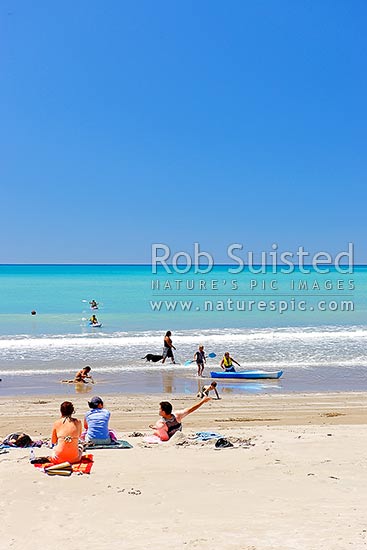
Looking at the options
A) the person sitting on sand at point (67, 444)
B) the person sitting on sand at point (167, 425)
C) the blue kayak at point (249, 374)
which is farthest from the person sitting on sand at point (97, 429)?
the blue kayak at point (249, 374)

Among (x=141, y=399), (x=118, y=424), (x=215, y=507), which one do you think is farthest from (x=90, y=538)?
(x=141, y=399)

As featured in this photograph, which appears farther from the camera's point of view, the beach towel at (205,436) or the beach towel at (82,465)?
the beach towel at (205,436)

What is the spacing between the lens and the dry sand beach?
A: 225 inches

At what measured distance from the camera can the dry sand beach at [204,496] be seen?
5.71m

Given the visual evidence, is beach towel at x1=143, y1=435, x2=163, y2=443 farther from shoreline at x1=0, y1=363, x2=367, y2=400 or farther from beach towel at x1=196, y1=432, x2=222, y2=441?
shoreline at x1=0, y1=363, x2=367, y2=400

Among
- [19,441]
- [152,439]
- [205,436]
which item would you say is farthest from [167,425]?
[19,441]

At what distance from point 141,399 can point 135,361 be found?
23.1ft

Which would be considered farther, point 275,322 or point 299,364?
point 275,322

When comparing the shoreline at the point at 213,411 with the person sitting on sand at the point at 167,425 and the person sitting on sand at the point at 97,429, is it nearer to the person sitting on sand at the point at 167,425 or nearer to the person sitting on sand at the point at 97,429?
the person sitting on sand at the point at 167,425

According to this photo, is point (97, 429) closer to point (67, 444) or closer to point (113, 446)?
point (113, 446)

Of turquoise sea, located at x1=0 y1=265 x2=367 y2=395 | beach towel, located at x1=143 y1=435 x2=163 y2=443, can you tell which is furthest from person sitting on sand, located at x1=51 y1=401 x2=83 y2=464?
turquoise sea, located at x1=0 y1=265 x2=367 y2=395

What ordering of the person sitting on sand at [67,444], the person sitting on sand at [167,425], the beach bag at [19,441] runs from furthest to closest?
the person sitting on sand at [167,425]
the beach bag at [19,441]
the person sitting on sand at [67,444]

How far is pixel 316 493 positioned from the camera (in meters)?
6.93

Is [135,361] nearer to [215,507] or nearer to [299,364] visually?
[299,364]
